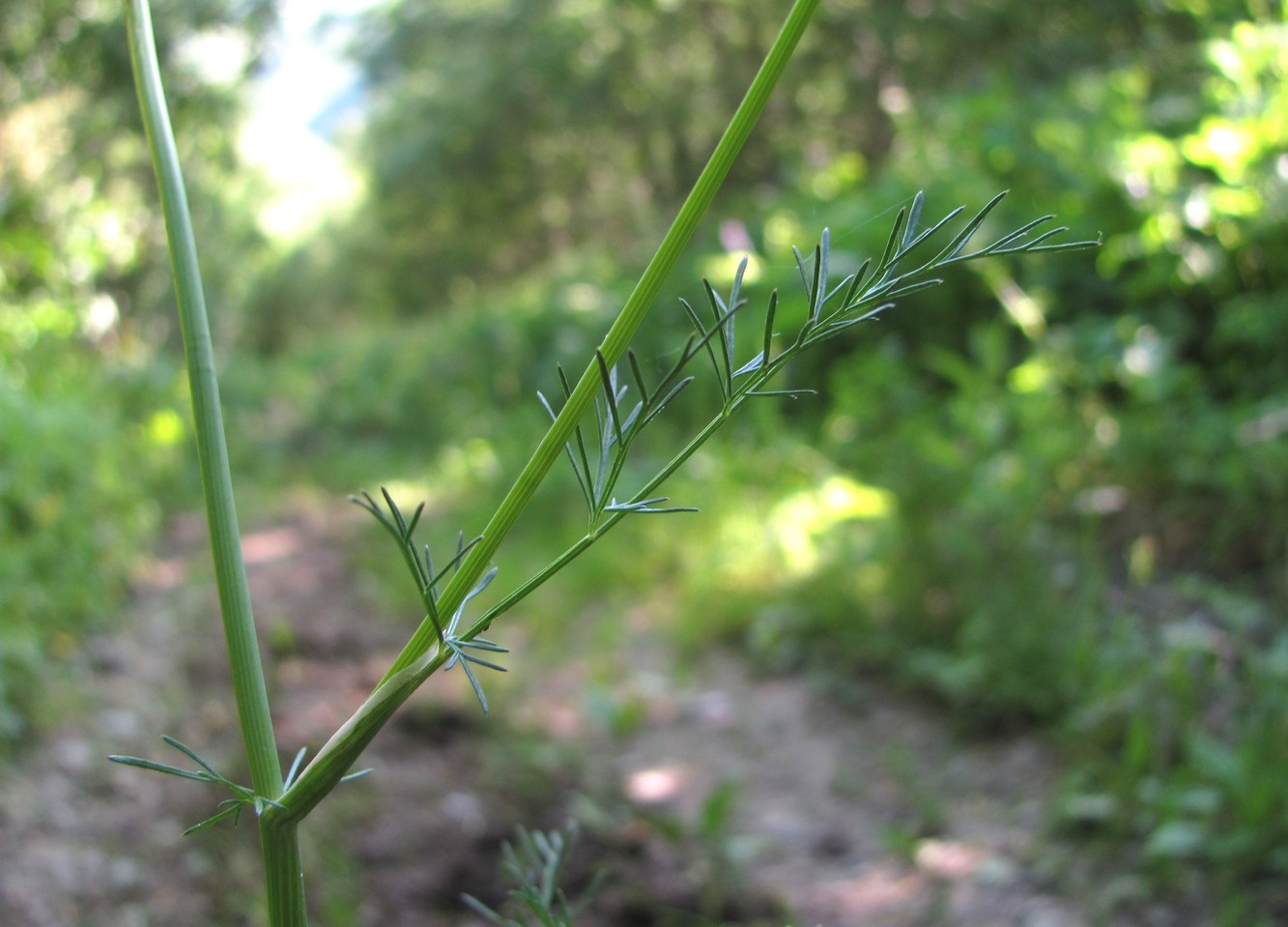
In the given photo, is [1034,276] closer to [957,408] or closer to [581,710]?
[957,408]

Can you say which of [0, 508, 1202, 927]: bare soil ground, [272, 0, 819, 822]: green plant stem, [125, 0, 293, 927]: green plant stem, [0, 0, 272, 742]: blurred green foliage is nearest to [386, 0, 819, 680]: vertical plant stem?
[272, 0, 819, 822]: green plant stem

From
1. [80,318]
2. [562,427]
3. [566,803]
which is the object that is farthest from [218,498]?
[80,318]

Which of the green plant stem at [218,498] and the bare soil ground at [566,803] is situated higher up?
the bare soil ground at [566,803]

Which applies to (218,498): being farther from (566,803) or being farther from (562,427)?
(566,803)

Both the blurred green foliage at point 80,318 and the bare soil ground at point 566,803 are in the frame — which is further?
the blurred green foliage at point 80,318

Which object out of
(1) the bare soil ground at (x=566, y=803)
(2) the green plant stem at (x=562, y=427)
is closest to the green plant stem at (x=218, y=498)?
(2) the green plant stem at (x=562, y=427)

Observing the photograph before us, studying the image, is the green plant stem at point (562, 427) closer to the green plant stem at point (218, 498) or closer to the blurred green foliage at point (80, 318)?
the green plant stem at point (218, 498)
